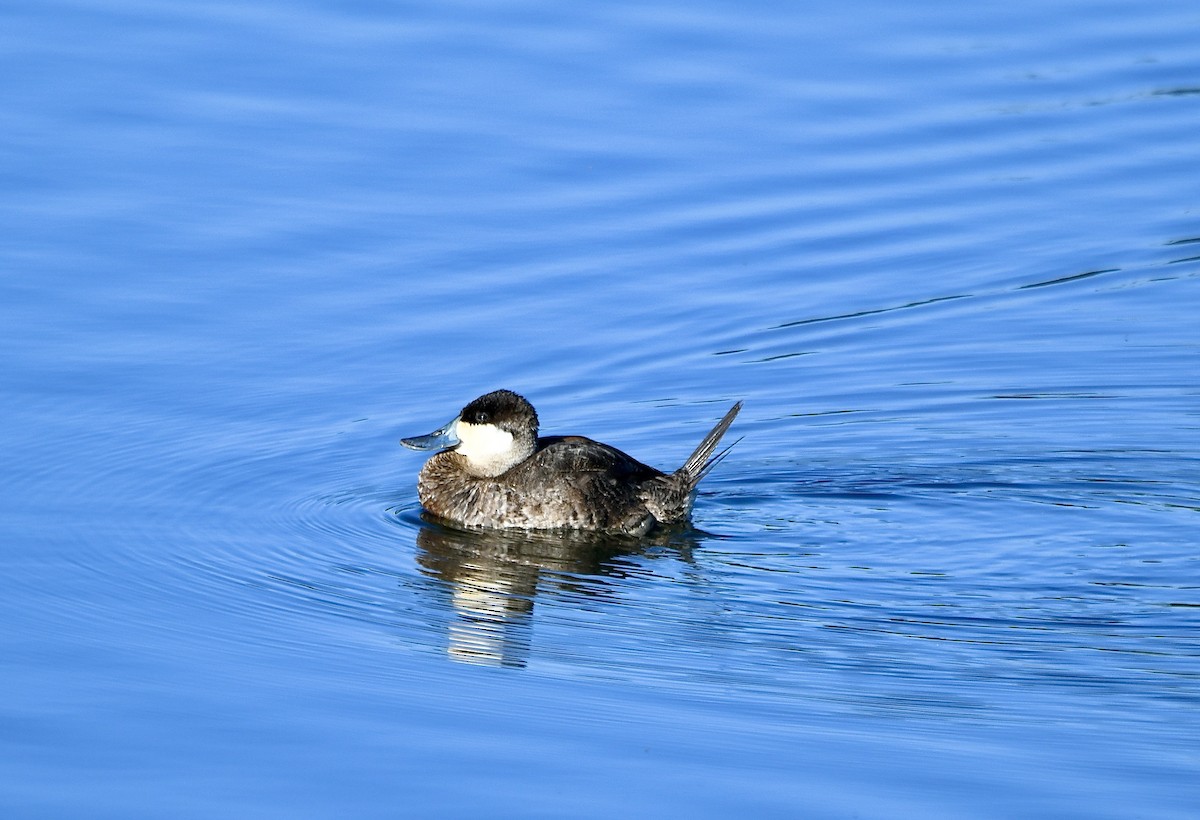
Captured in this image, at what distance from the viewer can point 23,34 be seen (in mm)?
16344

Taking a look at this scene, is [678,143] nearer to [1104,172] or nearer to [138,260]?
[1104,172]

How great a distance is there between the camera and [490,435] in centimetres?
1053

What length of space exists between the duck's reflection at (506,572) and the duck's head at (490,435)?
1.56ft

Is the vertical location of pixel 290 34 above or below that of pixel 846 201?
above

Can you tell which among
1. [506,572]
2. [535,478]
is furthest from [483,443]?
[506,572]

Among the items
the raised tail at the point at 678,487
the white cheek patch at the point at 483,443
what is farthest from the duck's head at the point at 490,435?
the raised tail at the point at 678,487

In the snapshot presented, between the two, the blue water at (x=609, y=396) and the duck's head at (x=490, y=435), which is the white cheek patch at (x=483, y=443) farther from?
the blue water at (x=609, y=396)

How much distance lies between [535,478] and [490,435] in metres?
0.48

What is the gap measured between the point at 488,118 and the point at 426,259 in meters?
2.58

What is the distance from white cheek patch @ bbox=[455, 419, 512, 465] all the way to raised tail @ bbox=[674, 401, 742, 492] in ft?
3.29

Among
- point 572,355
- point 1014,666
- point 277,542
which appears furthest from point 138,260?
point 1014,666

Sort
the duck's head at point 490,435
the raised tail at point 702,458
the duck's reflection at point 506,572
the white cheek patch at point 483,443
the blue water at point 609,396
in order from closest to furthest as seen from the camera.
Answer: the blue water at point 609,396, the duck's reflection at point 506,572, the raised tail at point 702,458, the duck's head at point 490,435, the white cheek patch at point 483,443

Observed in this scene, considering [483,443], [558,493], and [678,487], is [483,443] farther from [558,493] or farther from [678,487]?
[678,487]

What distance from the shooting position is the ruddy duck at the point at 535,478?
33.1 feet
